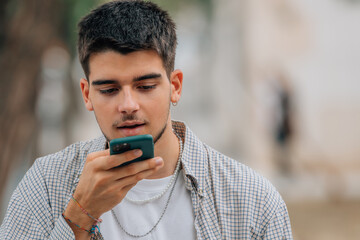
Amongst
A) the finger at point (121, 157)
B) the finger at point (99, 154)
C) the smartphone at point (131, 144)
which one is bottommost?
the finger at point (121, 157)

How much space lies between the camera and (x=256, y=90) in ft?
57.5

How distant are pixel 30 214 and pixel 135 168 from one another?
0.71 m

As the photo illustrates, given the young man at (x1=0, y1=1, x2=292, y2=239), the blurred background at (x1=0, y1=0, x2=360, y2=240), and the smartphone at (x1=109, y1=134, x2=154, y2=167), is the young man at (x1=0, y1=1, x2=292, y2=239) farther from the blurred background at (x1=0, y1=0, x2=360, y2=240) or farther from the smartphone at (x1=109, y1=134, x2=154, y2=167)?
the blurred background at (x1=0, y1=0, x2=360, y2=240)

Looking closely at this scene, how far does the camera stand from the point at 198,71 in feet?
80.9

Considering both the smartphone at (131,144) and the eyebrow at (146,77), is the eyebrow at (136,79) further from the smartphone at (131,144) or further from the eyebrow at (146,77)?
the smartphone at (131,144)

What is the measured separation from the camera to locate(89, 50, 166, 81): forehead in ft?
9.16

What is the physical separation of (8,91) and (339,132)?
39.4 feet

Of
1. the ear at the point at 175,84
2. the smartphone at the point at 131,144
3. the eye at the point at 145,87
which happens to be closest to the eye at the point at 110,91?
the eye at the point at 145,87

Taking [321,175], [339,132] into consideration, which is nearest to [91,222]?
[321,175]

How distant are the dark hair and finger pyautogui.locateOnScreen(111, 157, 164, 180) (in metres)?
0.58

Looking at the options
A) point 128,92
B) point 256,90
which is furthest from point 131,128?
point 256,90

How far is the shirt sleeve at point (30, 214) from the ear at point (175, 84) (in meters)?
0.76

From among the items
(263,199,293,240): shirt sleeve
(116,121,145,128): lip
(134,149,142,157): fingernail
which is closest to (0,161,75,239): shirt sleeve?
(116,121,145,128): lip

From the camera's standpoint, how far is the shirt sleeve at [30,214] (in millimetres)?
2869
